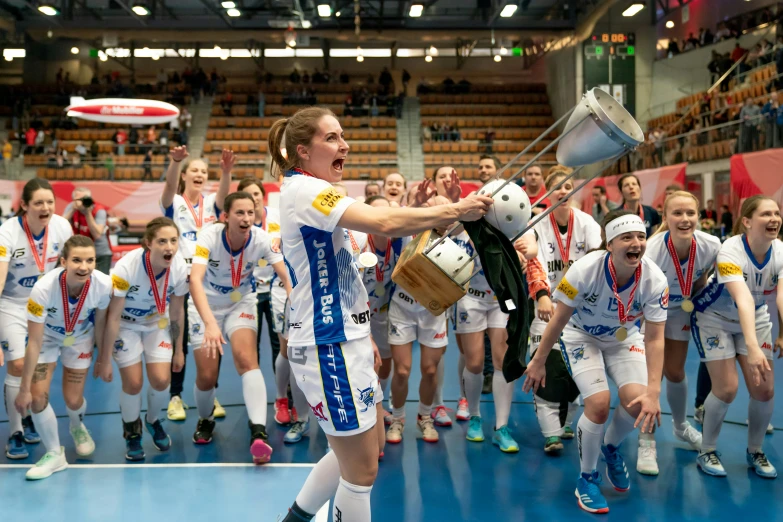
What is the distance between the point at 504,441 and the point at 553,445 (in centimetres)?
34

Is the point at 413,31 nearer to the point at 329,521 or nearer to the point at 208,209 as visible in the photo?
the point at 208,209

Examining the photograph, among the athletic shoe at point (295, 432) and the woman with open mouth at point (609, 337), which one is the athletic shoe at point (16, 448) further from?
the woman with open mouth at point (609, 337)

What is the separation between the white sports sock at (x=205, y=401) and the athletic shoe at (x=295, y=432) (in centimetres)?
59

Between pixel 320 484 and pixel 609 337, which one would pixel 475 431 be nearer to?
pixel 609 337

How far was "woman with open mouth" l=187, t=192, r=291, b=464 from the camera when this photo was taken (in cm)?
482

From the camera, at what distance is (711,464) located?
176 inches

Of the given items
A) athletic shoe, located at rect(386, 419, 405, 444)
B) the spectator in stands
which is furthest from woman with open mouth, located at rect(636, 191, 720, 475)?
the spectator in stands

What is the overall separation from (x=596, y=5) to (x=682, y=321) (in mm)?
19015

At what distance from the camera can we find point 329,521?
386cm

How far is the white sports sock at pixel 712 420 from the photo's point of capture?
443 cm

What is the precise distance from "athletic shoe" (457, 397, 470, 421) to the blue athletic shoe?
1.62m

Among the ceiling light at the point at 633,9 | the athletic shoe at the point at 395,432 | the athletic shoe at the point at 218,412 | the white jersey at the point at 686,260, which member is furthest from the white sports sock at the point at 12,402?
the ceiling light at the point at 633,9

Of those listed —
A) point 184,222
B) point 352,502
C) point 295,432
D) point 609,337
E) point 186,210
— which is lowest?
point 295,432

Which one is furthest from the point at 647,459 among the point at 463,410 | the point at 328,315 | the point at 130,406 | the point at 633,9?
the point at 633,9
